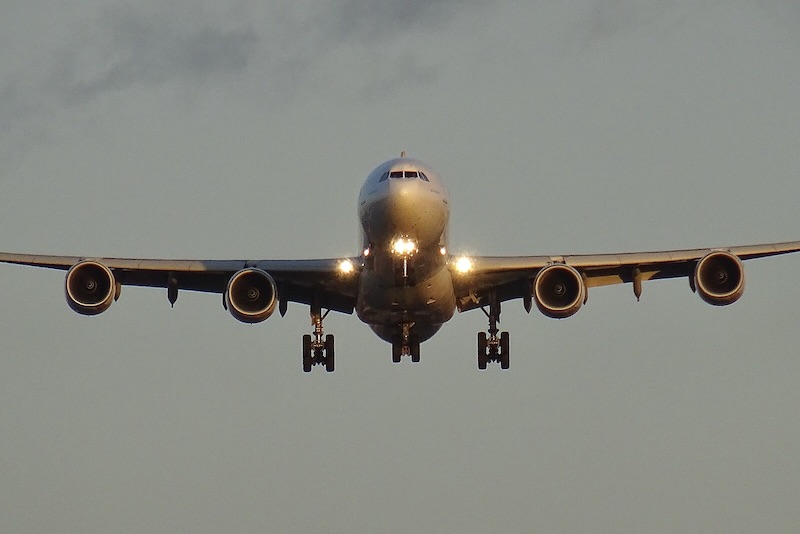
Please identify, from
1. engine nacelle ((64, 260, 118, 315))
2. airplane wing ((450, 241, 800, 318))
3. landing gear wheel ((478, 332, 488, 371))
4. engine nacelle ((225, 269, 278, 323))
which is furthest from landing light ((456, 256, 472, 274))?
engine nacelle ((64, 260, 118, 315))

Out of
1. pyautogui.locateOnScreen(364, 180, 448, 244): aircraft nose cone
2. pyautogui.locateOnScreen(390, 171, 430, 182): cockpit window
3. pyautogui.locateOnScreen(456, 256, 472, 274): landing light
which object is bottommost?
pyautogui.locateOnScreen(456, 256, 472, 274): landing light

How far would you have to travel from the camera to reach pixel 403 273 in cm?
4300

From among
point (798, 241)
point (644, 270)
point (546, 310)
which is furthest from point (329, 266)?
point (798, 241)

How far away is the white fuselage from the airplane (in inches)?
1.1

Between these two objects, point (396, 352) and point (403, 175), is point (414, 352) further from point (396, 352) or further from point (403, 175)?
point (403, 175)

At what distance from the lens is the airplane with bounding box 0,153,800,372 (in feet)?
139

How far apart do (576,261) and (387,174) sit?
6.20 metres

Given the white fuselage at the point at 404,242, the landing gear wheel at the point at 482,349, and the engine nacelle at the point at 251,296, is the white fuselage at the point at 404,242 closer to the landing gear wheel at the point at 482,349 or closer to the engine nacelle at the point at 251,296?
the engine nacelle at the point at 251,296

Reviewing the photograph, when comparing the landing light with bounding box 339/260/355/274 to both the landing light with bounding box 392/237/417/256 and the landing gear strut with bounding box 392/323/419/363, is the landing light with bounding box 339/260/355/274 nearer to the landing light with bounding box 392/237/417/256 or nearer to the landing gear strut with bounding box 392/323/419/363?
the landing light with bounding box 392/237/417/256

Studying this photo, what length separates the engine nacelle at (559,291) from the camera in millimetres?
A: 44344

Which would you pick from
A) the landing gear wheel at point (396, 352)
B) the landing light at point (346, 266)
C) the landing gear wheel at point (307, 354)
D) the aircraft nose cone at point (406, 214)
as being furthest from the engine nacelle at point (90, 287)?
the landing gear wheel at point (396, 352)

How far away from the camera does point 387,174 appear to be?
141ft

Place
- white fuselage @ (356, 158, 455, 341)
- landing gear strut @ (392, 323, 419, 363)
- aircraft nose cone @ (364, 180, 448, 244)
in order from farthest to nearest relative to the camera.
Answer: landing gear strut @ (392, 323, 419, 363) < white fuselage @ (356, 158, 455, 341) < aircraft nose cone @ (364, 180, 448, 244)

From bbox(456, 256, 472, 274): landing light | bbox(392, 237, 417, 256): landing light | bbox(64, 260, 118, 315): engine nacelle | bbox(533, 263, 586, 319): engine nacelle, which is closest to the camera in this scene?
bbox(392, 237, 417, 256): landing light
